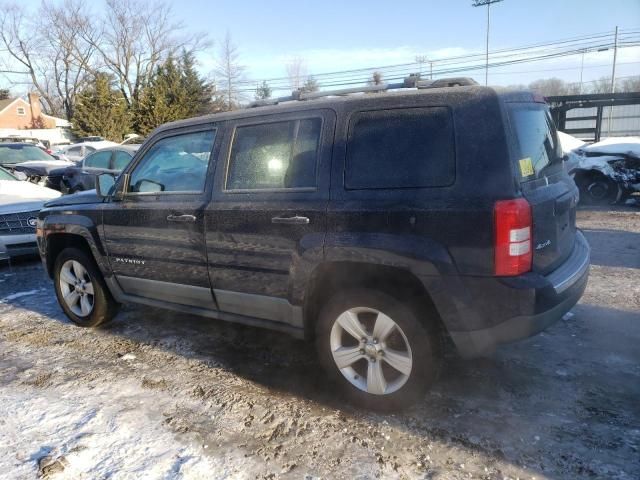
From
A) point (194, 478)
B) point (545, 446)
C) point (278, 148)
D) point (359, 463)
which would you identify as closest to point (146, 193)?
point (278, 148)

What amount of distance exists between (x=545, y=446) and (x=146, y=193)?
3324 mm

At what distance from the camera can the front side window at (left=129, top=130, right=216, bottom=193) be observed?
12.4 feet

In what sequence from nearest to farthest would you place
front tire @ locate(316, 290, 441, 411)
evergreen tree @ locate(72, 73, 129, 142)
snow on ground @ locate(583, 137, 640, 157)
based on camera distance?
front tire @ locate(316, 290, 441, 411) < snow on ground @ locate(583, 137, 640, 157) < evergreen tree @ locate(72, 73, 129, 142)

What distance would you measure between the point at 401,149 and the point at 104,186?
9.43ft

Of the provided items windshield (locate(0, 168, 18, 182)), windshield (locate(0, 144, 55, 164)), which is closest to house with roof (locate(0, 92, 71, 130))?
windshield (locate(0, 144, 55, 164))

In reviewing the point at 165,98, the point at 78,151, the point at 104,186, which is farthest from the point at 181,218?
the point at 165,98

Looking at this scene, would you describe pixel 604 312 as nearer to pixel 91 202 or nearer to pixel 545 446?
pixel 545 446

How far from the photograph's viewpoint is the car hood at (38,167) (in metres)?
14.1

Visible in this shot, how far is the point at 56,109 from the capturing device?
66.6 m

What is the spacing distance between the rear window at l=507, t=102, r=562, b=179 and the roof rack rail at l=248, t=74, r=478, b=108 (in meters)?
0.37

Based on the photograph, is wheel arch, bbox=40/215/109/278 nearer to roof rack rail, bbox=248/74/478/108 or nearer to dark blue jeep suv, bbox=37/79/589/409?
dark blue jeep suv, bbox=37/79/589/409

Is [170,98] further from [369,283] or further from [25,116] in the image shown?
[369,283]

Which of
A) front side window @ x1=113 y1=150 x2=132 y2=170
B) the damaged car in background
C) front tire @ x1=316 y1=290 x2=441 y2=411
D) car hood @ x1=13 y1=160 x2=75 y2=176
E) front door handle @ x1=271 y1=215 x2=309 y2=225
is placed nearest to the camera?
front tire @ x1=316 y1=290 x2=441 y2=411

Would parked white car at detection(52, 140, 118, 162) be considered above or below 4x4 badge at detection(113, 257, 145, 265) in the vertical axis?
above
